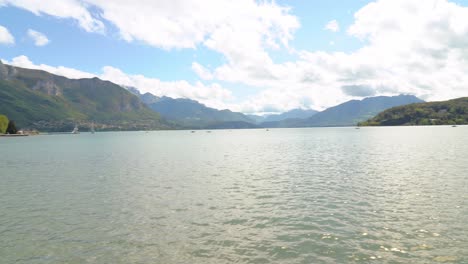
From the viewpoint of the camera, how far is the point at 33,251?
24.7 m

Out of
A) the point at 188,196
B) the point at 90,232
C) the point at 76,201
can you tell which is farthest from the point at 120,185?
the point at 90,232

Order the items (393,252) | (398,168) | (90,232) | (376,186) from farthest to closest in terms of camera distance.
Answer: (398,168), (376,186), (90,232), (393,252)

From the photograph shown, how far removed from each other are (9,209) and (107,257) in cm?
2355

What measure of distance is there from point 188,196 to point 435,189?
3405 centimetres

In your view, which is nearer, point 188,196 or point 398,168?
point 188,196

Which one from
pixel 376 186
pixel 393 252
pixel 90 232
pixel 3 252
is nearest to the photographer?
pixel 393 252

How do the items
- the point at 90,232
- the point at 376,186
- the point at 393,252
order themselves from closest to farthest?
the point at 393,252 → the point at 90,232 → the point at 376,186

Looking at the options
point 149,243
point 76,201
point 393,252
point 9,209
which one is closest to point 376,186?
point 393,252

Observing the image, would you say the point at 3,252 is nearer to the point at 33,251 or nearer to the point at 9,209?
the point at 33,251

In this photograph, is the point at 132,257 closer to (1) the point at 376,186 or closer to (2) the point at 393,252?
(2) the point at 393,252

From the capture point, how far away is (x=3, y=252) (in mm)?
24594

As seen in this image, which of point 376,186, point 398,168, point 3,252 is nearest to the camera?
point 3,252

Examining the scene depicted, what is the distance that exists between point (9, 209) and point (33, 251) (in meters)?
17.9

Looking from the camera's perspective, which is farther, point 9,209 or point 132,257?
point 9,209
